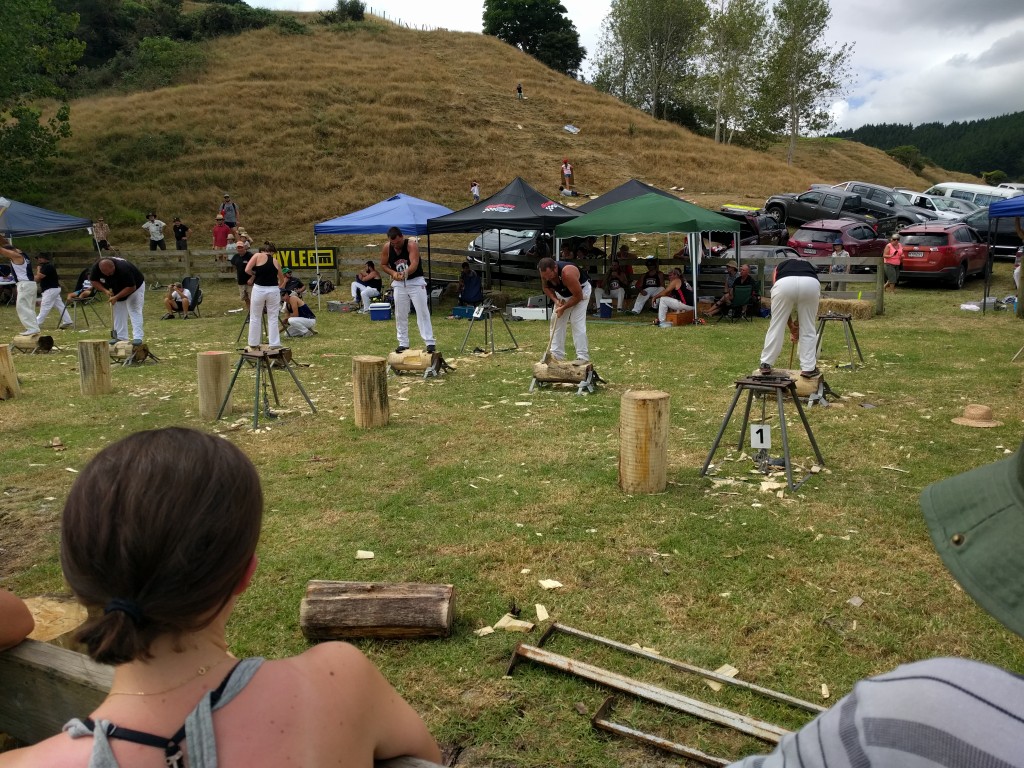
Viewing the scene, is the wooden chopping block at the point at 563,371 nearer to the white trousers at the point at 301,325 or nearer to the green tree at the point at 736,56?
the white trousers at the point at 301,325

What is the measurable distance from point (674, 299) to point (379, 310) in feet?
21.9

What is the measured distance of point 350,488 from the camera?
646cm

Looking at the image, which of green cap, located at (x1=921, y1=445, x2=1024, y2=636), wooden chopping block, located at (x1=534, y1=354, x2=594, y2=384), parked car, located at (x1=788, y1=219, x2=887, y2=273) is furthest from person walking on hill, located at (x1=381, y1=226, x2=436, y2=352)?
parked car, located at (x1=788, y1=219, x2=887, y2=273)

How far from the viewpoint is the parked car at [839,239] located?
2175 centimetres

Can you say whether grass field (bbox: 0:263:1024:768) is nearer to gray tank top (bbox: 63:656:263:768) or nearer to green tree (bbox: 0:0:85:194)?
gray tank top (bbox: 63:656:263:768)

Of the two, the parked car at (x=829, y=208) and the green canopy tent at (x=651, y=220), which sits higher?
the parked car at (x=829, y=208)

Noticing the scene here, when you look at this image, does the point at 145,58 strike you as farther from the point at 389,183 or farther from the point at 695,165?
the point at 695,165

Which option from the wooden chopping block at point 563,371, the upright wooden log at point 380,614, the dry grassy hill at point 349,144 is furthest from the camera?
the dry grassy hill at point 349,144

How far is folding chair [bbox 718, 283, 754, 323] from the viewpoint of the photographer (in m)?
16.4

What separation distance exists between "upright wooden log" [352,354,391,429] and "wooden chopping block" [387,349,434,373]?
2679mm

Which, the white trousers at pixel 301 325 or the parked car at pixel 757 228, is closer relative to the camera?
the white trousers at pixel 301 325

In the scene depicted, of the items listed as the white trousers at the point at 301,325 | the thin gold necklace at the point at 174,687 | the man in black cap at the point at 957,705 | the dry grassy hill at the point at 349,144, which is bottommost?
the white trousers at the point at 301,325

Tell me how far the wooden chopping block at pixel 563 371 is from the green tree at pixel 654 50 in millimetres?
51099

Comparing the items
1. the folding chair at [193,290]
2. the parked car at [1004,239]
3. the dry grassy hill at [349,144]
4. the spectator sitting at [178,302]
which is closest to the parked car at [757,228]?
the parked car at [1004,239]
